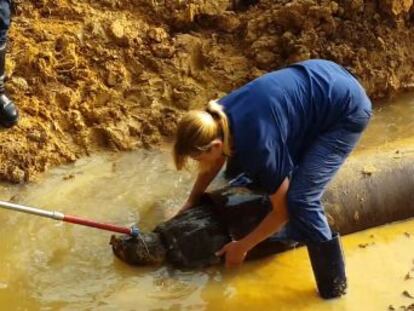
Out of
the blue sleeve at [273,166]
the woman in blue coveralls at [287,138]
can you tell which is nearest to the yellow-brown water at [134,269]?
the woman in blue coveralls at [287,138]

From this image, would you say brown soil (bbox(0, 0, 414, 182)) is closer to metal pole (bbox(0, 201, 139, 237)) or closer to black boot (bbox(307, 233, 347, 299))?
metal pole (bbox(0, 201, 139, 237))

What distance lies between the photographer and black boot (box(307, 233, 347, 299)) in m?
4.09

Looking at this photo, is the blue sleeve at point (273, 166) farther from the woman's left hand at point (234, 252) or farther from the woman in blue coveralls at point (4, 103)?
the woman in blue coveralls at point (4, 103)

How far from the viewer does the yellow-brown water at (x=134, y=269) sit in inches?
163

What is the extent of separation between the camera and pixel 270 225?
13.1 feet

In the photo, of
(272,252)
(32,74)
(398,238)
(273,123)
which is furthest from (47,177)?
(398,238)

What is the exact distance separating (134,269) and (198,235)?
416 mm

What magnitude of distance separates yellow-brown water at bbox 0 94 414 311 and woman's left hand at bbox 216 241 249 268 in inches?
4.4

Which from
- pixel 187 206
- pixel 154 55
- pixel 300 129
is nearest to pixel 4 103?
pixel 154 55

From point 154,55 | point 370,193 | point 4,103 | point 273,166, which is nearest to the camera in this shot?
point 273,166

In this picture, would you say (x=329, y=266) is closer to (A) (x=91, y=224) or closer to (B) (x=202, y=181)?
(B) (x=202, y=181)

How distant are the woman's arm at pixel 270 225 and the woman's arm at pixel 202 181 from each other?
389mm

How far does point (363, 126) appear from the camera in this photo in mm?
4117

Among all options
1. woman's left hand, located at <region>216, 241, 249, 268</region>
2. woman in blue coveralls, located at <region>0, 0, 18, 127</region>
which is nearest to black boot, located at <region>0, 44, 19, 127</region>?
woman in blue coveralls, located at <region>0, 0, 18, 127</region>
